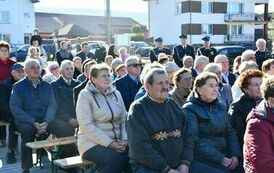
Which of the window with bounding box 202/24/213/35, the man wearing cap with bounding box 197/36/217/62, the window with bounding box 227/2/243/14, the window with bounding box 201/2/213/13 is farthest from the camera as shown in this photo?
the window with bounding box 227/2/243/14

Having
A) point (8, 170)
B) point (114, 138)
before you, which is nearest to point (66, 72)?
point (8, 170)

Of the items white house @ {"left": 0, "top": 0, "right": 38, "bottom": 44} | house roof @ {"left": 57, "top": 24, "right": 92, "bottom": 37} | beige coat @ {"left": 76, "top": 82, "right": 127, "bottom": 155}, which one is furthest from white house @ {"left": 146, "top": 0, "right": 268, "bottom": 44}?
beige coat @ {"left": 76, "top": 82, "right": 127, "bottom": 155}

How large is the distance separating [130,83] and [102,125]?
169 centimetres

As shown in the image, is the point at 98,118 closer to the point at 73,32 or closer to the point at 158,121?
the point at 158,121

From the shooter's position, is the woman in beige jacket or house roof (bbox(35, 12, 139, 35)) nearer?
the woman in beige jacket

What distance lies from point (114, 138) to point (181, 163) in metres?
1.09

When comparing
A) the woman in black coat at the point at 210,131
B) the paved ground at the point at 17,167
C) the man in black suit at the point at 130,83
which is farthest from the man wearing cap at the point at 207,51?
the woman in black coat at the point at 210,131

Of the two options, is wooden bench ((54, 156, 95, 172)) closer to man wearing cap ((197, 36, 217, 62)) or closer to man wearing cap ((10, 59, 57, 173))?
man wearing cap ((10, 59, 57, 173))

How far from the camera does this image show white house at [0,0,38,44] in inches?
1994

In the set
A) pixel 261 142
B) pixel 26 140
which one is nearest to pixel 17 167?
pixel 26 140

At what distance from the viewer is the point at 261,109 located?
3.64 meters

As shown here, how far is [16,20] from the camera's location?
2016 inches

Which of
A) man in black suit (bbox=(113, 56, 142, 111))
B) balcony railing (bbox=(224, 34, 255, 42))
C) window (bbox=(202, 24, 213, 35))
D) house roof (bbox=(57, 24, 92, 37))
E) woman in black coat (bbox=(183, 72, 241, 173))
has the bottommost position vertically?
woman in black coat (bbox=(183, 72, 241, 173))

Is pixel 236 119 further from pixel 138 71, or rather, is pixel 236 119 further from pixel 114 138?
pixel 138 71
